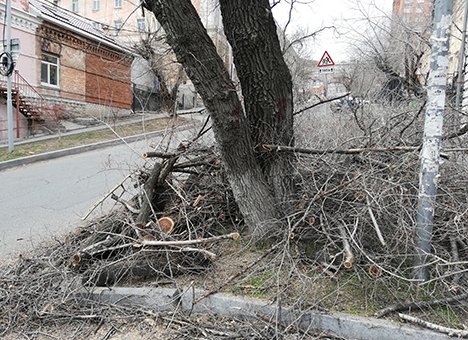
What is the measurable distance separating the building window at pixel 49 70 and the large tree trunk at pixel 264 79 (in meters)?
16.8

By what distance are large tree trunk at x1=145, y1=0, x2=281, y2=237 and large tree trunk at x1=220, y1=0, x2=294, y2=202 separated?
17 cm

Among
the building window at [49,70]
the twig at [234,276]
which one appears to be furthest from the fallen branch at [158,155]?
the building window at [49,70]

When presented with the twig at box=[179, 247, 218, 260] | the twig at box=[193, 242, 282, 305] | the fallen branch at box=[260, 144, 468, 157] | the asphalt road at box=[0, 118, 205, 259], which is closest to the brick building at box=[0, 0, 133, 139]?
the asphalt road at box=[0, 118, 205, 259]

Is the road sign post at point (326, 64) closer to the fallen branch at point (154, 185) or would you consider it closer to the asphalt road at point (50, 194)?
the asphalt road at point (50, 194)

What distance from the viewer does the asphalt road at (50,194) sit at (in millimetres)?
5016

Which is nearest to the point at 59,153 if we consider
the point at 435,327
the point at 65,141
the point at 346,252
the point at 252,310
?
the point at 65,141

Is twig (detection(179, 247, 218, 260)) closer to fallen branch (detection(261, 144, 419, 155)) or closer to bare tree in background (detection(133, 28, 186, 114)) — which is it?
fallen branch (detection(261, 144, 419, 155))

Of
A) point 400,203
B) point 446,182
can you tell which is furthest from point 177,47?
point 446,182

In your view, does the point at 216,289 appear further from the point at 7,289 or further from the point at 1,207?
the point at 1,207

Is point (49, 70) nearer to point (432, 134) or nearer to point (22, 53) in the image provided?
point (22, 53)

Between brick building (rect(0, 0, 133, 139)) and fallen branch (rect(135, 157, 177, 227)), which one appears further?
brick building (rect(0, 0, 133, 139))

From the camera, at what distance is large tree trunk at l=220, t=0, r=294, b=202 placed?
344cm

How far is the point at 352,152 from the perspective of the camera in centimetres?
359

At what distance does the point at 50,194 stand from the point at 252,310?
235 inches
